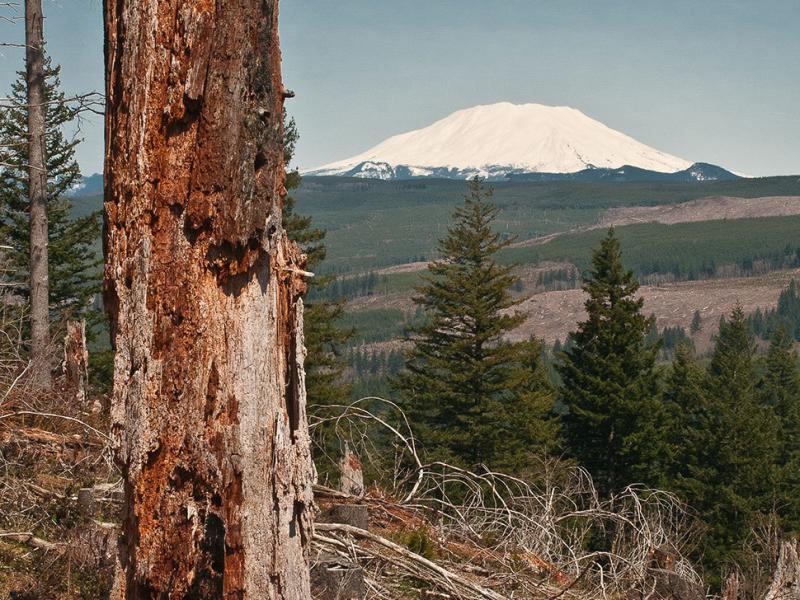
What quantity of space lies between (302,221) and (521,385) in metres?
10.2

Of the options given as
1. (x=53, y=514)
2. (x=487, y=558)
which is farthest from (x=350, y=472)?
(x=53, y=514)

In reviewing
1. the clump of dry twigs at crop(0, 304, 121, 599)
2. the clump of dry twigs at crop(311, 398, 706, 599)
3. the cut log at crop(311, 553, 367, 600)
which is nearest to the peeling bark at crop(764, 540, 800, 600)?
the clump of dry twigs at crop(311, 398, 706, 599)

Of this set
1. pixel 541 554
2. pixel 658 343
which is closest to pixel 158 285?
pixel 541 554

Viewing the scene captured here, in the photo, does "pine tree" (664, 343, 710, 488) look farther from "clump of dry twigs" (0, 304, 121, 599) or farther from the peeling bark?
"clump of dry twigs" (0, 304, 121, 599)

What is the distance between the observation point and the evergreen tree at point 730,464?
30214 millimetres

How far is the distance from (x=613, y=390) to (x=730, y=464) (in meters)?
6.85

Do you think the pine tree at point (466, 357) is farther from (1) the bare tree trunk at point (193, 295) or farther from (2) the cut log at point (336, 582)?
(1) the bare tree trunk at point (193, 295)

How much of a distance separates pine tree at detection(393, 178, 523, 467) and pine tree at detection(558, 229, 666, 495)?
2569mm

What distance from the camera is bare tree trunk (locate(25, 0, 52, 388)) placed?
1347cm

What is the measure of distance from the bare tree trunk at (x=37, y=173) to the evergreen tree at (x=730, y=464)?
2296 cm

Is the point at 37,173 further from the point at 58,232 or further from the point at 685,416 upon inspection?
the point at 685,416

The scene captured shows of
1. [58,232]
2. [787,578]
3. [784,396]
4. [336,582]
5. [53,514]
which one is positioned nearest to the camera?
[336,582]

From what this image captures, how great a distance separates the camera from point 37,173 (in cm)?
1402

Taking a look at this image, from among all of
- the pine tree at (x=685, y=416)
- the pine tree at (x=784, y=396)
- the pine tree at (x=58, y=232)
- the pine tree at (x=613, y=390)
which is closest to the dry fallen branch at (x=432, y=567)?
the pine tree at (x=58, y=232)
